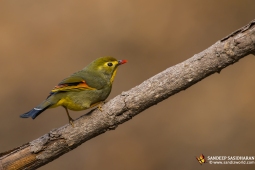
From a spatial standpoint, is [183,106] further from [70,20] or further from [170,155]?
[70,20]

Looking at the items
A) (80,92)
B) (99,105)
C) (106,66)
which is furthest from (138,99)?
(106,66)

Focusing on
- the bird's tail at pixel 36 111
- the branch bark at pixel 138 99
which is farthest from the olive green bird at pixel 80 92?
the branch bark at pixel 138 99

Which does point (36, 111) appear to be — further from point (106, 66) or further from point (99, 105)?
point (106, 66)

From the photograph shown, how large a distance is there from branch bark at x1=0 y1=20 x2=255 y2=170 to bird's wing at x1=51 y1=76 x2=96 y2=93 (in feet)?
0.98

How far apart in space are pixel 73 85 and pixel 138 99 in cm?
75

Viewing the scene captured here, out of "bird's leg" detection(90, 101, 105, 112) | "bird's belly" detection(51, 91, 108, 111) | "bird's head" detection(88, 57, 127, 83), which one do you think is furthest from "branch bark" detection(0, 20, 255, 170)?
"bird's head" detection(88, 57, 127, 83)

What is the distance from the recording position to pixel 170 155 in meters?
6.88

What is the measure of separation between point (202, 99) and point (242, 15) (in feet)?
5.93

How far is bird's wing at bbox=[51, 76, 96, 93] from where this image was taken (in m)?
3.76

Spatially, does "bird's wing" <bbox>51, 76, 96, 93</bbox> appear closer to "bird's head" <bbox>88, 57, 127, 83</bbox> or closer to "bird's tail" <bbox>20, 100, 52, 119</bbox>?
"bird's tail" <bbox>20, 100, 52, 119</bbox>

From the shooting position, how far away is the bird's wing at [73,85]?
376cm

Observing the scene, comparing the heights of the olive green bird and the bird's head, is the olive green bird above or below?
below

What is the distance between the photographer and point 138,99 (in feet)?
11.3

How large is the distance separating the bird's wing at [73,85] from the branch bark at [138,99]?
300mm
